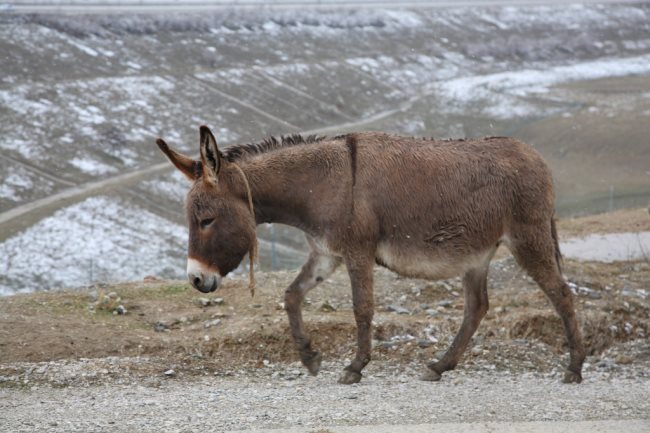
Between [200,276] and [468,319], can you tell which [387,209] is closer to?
[468,319]

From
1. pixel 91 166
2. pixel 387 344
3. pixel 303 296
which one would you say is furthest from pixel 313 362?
pixel 91 166

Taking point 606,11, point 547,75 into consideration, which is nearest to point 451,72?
point 547,75

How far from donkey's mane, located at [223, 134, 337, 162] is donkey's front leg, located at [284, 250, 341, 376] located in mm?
1272

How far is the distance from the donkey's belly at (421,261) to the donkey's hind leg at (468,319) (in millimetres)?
362

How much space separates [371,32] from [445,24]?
7093 mm

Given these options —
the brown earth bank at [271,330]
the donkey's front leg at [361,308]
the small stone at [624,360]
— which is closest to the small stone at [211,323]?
the brown earth bank at [271,330]

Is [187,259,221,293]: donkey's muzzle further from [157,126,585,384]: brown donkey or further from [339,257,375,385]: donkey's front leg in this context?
[339,257,375,385]: donkey's front leg

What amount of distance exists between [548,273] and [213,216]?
3.81 meters

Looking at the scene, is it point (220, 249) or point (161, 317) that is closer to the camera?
point (220, 249)

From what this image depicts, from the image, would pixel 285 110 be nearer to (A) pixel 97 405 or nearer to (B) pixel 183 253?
(B) pixel 183 253

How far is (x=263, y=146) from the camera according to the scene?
36.6 feet

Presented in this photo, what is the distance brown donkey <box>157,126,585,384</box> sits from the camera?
10.7 meters

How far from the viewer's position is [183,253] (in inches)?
1258

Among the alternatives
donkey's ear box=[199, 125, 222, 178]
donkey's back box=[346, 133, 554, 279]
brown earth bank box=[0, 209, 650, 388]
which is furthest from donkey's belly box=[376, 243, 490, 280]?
donkey's ear box=[199, 125, 222, 178]
